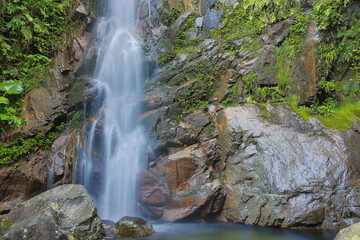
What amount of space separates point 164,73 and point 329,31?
622 centimetres

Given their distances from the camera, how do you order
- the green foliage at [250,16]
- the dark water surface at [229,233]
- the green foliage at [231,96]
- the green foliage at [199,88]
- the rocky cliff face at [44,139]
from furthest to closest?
the green foliage at [250,16]
the green foliage at [199,88]
the green foliage at [231,96]
the rocky cliff face at [44,139]
the dark water surface at [229,233]

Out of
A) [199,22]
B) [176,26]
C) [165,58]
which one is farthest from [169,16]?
[165,58]

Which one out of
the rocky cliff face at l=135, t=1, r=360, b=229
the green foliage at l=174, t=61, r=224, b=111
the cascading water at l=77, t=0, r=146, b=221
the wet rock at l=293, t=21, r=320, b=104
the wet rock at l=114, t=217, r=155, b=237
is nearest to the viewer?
the wet rock at l=114, t=217, r=155, b=237

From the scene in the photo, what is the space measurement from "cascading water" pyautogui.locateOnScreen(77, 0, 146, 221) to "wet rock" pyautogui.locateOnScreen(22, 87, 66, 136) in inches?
50.4

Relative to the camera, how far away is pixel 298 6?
8.14 meters

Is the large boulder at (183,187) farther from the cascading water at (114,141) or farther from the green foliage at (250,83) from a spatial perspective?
the green foliage at (250,83)

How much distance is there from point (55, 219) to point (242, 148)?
5.24 m

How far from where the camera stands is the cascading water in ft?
24.2

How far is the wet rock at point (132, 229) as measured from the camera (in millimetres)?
5332

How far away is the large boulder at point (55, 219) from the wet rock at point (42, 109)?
12.2ft

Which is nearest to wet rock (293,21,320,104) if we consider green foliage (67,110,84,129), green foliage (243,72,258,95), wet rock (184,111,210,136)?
green foliage (243,72,258,95)

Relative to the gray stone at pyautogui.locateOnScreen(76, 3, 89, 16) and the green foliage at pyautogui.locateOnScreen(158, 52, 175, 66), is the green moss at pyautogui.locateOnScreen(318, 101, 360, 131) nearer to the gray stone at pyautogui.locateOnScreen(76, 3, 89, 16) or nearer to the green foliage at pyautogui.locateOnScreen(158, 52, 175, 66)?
the green foliage at pyautogui.locateOnScreen(158, 52, 175, 66)

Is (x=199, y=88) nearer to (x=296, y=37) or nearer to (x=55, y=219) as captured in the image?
(x=296, y=37)

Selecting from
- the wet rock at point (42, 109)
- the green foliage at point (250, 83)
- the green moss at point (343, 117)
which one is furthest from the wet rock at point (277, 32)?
the wet rock at point (42, 109)
